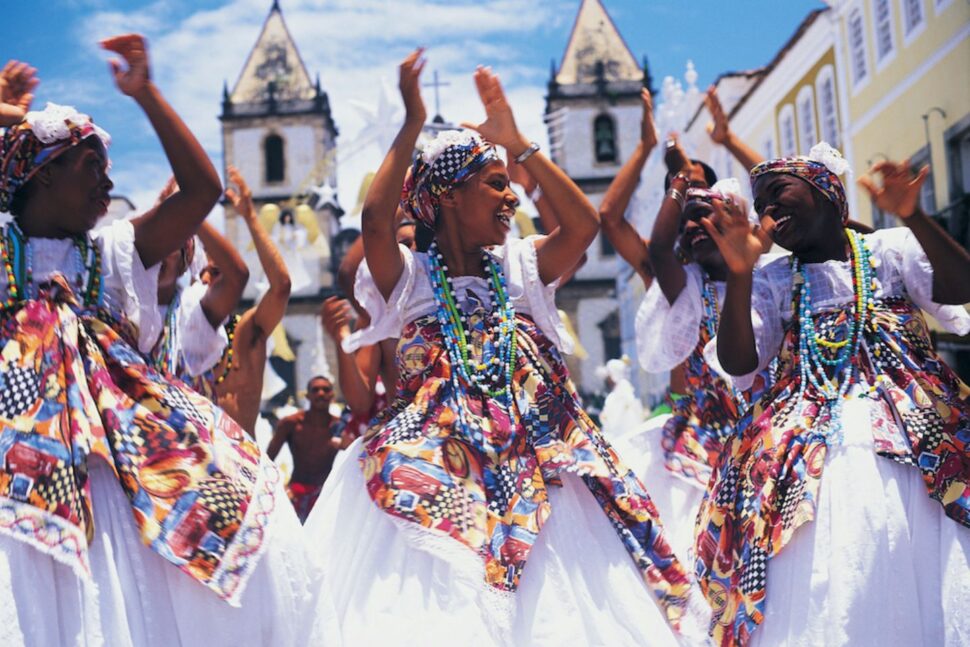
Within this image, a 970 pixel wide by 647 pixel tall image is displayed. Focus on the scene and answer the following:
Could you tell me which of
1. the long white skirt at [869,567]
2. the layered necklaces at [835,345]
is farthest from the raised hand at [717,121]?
the long white skirt at [869,567]

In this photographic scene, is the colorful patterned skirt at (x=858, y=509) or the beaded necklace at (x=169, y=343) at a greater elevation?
the beaded necklace at (x=169, y=343)

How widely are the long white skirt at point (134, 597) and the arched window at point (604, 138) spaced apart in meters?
58.7

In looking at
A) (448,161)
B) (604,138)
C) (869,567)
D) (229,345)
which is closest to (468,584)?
(869,567)

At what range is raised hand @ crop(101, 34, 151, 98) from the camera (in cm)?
385

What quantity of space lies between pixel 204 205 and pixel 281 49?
206 ft

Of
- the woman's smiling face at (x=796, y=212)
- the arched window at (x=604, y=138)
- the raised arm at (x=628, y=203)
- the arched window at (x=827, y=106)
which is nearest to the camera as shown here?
the woman's smiling face at (x=796, y=212)

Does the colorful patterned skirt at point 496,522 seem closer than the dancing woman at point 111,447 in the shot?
No

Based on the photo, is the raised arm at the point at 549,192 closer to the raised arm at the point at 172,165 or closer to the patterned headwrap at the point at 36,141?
the raised arm at the point at 172,165

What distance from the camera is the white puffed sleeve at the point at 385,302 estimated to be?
4523 millimetres

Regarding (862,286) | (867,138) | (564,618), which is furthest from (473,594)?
(867,138)

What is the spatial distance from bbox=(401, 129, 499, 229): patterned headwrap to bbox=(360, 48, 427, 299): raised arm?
18cm

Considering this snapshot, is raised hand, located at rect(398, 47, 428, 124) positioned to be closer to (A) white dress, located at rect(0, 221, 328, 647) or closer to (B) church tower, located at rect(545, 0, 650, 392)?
(A) white dress, located at rect(0, 221, 328, 647)

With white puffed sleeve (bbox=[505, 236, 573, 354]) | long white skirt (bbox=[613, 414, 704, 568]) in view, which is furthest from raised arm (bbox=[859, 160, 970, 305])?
long white skirt (bbox=[613, 414, 704, 568])

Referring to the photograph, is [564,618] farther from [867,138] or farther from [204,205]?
[867,138]
